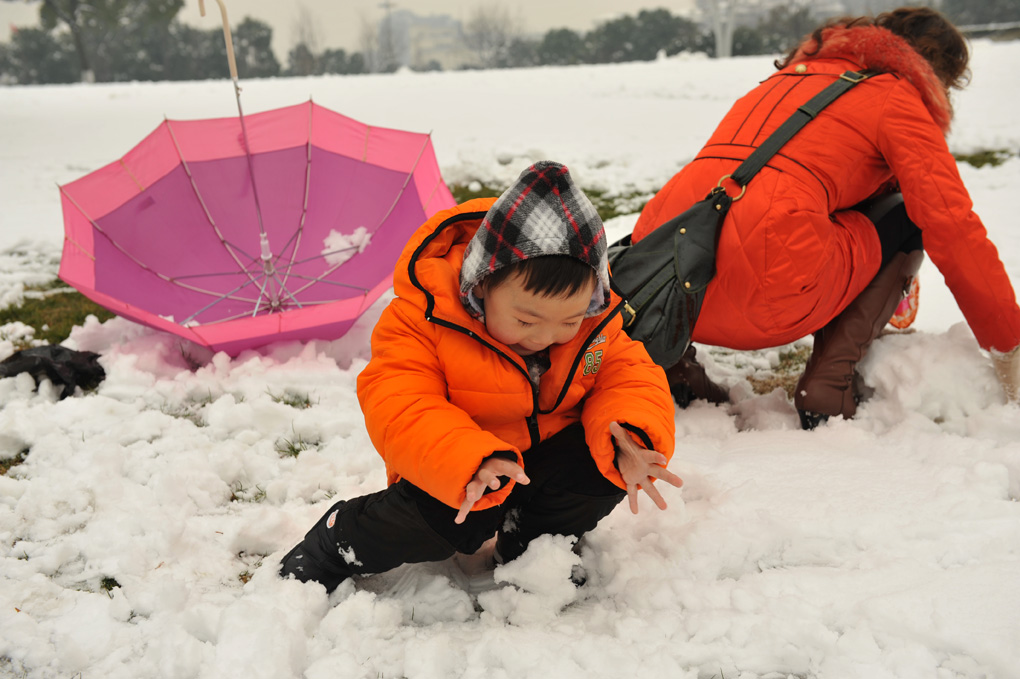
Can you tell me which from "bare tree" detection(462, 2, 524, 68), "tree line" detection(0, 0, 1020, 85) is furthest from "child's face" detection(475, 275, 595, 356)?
"bare tree" detection(462, 2, 524, 68)

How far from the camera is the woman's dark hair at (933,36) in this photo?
2305mm

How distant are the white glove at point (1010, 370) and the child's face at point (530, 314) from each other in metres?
1.46

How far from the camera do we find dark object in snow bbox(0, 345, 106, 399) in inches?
98.5

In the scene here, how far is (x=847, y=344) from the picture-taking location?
229 cm

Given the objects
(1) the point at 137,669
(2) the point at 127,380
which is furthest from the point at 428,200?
(1) the point at 137,669

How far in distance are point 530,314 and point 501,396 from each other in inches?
8.0

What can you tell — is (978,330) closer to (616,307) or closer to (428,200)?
(616,307)

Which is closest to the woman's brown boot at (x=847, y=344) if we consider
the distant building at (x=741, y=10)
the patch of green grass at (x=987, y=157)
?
the patch of green grass at (x=987, y=157)

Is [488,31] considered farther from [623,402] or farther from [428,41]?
[623,402]

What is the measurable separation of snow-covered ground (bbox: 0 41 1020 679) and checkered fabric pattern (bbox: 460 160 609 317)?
2.04 feet

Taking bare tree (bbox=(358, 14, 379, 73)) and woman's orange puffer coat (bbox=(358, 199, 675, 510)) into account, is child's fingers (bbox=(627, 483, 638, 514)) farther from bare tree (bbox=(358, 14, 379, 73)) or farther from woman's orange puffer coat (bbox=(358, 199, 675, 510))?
bare tree (bbox=(358, 14, 379, 73))

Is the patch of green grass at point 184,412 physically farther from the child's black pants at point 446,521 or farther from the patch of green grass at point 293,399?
the child's black pants at point 446,521

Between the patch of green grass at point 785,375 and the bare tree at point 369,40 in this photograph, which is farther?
the bare tree at point 369,40

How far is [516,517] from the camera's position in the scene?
1.63 metres
